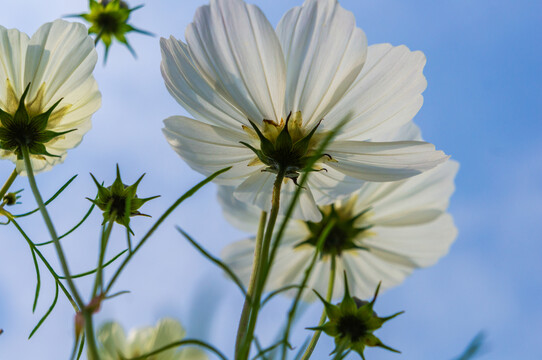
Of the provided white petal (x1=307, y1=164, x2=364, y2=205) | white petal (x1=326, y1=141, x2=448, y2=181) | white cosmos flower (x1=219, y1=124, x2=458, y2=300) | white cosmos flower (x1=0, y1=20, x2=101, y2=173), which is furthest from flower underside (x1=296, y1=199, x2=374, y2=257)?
white cosmos flower (x1=0, y1=20, x2=101, y2=173)

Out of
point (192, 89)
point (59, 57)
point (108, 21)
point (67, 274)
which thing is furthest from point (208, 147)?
point (108, 21)

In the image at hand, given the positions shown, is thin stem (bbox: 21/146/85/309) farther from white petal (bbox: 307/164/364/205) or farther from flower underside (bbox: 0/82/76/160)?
white petal (bbox: 307/164/364/205)

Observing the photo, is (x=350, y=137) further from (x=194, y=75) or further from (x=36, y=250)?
(x=36, y=250)

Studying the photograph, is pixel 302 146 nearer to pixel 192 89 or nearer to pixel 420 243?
pixel 192 89

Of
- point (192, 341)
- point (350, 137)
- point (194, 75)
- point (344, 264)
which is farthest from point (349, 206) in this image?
point (192, 341)

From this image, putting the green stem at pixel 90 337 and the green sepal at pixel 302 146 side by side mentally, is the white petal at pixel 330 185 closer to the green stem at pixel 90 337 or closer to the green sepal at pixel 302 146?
the green sepal at pixel 302 146
